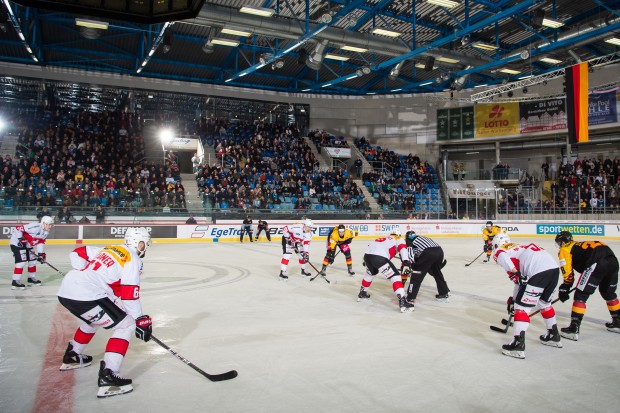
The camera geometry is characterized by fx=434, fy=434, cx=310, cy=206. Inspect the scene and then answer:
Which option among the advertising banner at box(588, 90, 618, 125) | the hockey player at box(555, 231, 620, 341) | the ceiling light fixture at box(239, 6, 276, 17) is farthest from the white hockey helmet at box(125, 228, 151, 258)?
the advertising banner at box(588, 90, 618, 125)

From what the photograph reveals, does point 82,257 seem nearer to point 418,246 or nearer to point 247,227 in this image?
point 418,246

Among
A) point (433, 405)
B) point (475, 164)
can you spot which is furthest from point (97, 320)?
point (475, 164)

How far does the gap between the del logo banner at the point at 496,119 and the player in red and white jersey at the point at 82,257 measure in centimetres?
2874

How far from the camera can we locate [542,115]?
26891 millimetres

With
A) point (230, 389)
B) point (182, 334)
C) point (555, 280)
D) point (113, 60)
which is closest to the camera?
point (230, 389)

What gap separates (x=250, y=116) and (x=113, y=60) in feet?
30.4

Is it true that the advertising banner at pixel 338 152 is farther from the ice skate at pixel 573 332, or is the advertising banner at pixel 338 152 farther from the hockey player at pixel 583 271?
the ice skate at pixel 573 332

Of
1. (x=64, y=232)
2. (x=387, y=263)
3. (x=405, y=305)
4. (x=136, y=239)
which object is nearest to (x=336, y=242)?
(x=387, y=263)

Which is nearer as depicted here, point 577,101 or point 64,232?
point 577,101

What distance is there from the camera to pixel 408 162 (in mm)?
29906

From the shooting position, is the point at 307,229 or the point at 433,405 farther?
the point at 307,229

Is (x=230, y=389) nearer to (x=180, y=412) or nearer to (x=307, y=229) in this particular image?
(x=180, y=412)

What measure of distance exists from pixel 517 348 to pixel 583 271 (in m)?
1.51

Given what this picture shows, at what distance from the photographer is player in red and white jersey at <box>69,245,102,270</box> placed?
3750 mm
